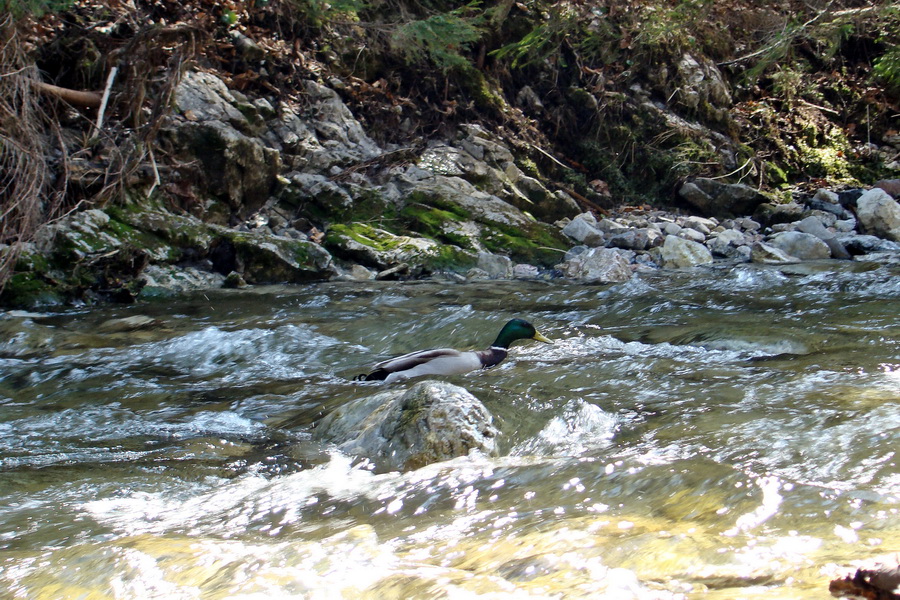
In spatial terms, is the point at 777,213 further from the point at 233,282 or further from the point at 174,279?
the point at 174,279

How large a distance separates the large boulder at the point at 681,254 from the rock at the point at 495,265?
202 cm

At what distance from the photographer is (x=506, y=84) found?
548 inches

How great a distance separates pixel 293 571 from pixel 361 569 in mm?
163

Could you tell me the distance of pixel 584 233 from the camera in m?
10.4

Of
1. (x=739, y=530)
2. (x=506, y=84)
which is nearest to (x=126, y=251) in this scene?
(x=739, y=530)

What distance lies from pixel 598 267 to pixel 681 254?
1.45 m

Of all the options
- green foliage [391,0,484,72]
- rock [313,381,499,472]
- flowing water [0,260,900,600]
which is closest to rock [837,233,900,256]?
flowing water [0,260,900,600]

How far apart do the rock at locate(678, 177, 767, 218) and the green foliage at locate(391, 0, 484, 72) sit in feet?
14.7

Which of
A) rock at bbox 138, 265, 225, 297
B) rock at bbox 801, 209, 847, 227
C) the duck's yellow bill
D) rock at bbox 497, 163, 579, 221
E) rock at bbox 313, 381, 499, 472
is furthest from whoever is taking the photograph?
rock at bbox 497, 163, 579, 221

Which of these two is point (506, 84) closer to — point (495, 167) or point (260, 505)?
point (495, 167)

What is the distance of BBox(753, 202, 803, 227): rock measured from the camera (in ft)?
37.6

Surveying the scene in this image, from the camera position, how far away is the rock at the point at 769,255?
9273mm

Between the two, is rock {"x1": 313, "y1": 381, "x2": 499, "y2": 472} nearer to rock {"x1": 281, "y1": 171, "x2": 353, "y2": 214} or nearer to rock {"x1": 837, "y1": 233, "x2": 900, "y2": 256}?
rock {"x1": 281, "y1": 171, "x2": 353, "y2": 214}

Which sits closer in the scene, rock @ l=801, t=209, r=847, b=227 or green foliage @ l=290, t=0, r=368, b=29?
green foliage @ l=290, t=0, r=368, b=29
